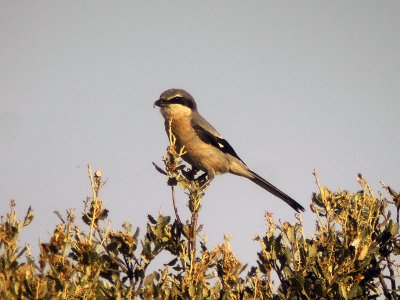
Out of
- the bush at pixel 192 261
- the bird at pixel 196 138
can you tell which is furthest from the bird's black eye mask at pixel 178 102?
the bush at pixel 192 261

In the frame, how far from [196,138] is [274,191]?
5.24ft

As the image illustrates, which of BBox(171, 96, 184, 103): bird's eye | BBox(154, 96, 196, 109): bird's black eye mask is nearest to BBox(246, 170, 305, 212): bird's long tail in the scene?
BBox(154, 96, 196, 109): bird's black eye mask

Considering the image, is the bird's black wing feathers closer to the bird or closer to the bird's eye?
the bird

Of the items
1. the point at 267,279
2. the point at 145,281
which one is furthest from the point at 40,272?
the point at 267,279

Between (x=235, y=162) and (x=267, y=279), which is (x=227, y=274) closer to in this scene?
(x=267, y=279)

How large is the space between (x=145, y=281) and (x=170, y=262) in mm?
367

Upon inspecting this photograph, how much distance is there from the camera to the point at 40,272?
8.93ft

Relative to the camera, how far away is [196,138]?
21.3ft

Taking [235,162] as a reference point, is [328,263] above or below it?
below

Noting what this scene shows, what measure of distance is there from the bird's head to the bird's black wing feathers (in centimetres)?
35

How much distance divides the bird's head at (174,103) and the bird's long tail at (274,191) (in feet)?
5.19

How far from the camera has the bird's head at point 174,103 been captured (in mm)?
6562

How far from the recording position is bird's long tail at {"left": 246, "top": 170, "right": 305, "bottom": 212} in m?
6.55

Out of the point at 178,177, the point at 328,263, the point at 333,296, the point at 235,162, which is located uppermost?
the point at 235,162
